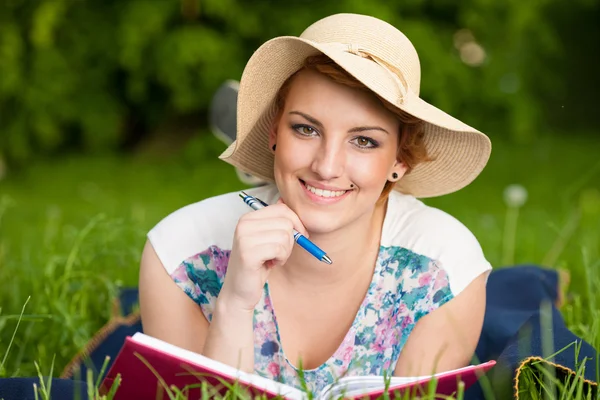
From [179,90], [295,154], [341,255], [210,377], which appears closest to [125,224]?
[341,255]

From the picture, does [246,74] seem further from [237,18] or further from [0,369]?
[237,18]

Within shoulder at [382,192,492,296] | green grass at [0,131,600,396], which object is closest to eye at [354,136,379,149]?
shoulder at [382,192,492,296]

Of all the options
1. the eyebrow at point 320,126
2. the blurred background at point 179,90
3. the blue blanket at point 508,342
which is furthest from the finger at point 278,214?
the blurred background at point 179,90

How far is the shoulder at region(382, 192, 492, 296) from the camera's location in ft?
7.13

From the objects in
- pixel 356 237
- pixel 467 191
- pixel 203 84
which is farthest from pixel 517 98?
pixel 356 237

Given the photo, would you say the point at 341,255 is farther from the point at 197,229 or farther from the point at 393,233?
the point at 197,229

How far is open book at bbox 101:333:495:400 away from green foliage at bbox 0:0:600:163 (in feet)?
18.2

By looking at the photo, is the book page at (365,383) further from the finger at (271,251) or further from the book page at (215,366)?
the finger at (271,251)

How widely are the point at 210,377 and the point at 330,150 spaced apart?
1.93 feet

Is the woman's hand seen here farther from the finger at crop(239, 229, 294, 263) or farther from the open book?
the open book

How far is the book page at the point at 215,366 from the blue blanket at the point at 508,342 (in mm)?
274

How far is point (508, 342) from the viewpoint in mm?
2436

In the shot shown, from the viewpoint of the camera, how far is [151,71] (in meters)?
8.00

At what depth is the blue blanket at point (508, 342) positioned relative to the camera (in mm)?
1992
